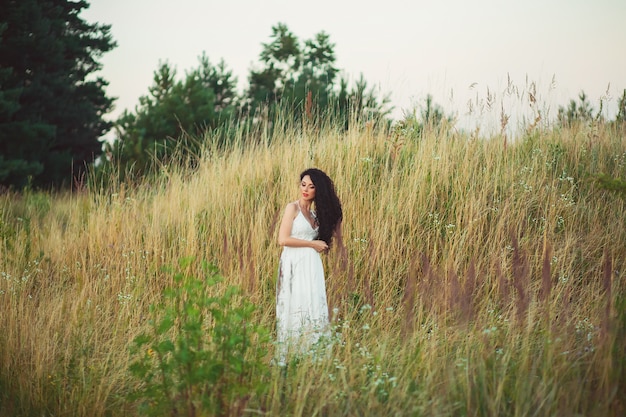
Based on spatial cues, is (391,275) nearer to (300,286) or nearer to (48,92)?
(300,286)

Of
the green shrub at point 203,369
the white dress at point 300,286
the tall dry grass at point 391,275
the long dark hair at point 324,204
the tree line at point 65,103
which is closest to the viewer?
the green shrub at point 203,369

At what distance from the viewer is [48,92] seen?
1816 centimetres

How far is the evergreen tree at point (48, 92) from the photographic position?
644 inches

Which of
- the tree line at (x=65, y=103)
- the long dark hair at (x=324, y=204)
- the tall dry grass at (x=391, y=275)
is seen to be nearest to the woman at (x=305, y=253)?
the long dark hair at (x=324, y=204)

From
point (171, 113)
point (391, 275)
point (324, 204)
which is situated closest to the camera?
point (324, 204)

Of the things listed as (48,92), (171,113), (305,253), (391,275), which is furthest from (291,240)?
(48,92)

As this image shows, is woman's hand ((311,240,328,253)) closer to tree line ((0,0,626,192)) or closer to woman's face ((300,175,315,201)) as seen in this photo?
woman's face ((300,175,315,201))

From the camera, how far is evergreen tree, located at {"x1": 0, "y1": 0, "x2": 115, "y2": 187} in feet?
53.7

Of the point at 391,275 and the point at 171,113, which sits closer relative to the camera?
the point at 391,275

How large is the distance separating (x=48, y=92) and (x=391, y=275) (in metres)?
17.0

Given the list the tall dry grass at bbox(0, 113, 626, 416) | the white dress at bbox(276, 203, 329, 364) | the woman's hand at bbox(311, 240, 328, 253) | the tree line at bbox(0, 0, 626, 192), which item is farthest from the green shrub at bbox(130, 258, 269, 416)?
the tree line at bbox(0, 0, 626, 192)

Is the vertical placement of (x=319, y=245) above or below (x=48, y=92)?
below

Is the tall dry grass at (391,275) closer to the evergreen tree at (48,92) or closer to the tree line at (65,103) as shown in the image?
the tree line at (65,103)

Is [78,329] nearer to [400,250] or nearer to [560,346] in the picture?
[400,250]
